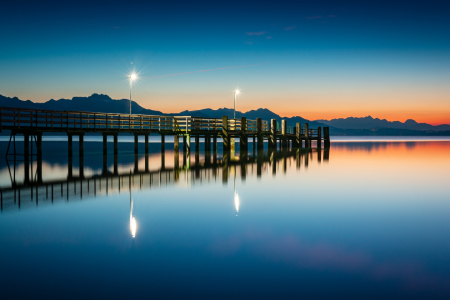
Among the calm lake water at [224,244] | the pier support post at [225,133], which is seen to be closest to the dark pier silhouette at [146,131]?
the pier support post at [225,133]

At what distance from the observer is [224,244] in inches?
321

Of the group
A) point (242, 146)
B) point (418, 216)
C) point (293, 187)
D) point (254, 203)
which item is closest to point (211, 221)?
point (254, 203)

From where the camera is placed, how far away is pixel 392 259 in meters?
7.20

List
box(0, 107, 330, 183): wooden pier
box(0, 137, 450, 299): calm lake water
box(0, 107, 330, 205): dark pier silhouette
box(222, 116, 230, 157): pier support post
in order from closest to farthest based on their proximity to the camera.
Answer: box(0, 137, 450, 299): calm lake water < box(0, 107, 330, 205): dark pier silhouette < box(0, 107, 330, 183): wooden pier < box(222, 116, 230, 157): pier support post

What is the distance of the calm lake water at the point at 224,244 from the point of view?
585 cm

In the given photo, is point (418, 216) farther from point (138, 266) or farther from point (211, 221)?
point (138, 266)

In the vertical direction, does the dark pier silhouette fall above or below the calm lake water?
above

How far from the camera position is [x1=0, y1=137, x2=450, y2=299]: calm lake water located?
19.2 ft

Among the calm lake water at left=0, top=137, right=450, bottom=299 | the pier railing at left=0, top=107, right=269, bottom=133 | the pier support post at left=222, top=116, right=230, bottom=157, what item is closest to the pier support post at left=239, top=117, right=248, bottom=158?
the pier railing at left=0, top=107, right=269, bottom=133

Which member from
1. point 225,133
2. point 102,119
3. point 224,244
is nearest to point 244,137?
point 225,133

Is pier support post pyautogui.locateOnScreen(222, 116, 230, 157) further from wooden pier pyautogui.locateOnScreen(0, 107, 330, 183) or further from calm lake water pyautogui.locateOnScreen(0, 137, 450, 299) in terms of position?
calm lake water pyautogui.locateOnScreen(0, 137, 450, 299)

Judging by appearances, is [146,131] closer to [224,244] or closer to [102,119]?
[102,119]

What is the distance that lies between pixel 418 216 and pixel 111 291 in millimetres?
9482

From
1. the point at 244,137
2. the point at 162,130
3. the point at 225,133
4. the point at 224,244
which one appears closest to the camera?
the point at 224,244
